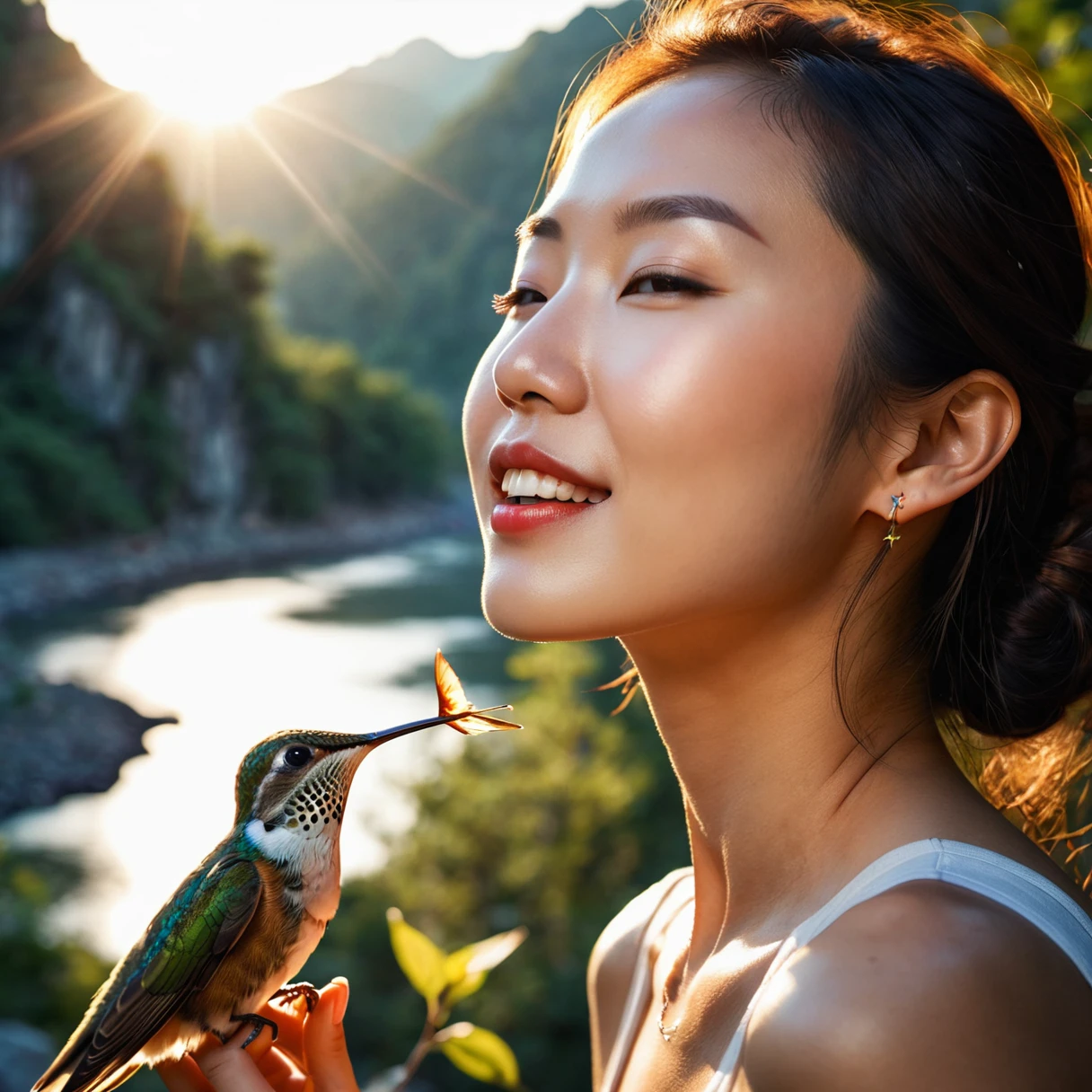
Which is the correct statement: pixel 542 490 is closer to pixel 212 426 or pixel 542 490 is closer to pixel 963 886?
pixel 963 886

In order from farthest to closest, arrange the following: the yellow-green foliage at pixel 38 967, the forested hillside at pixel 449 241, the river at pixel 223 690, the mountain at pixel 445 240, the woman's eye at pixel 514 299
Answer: the mountain at pixel 445 240
the forested hillside at pixel 449 241
the river at pixel 223 690
the yellow-green foliage at pixel 38 967
the woman's eye at pixel 514 299

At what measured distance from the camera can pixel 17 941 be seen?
5.95 m

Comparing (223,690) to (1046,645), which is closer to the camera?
(1046,645)

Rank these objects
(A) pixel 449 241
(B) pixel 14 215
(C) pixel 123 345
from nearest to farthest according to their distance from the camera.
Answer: (B) pixel 14 215, (C) pixel 123 345, (A) pixel 449 241

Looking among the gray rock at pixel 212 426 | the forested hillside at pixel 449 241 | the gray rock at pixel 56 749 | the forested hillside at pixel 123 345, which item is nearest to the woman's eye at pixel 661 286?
the gray rock at pixel 56 749

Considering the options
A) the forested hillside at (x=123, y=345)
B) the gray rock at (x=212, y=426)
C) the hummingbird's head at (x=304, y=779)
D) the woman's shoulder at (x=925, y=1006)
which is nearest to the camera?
the woman's shoulder at (x=925, y=1006)

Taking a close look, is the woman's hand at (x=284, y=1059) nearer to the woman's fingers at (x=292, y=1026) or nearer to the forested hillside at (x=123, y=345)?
the woman's fingers at (x=292, y=1026)

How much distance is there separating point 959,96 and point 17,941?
6.54 meters

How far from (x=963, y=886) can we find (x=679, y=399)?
349mm

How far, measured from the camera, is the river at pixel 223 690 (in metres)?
6.48

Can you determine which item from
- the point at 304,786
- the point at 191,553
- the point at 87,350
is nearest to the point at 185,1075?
the point at 304,786

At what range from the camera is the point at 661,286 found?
76 cm

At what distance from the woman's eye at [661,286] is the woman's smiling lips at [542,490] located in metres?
0.13

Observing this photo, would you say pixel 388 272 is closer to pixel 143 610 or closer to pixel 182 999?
pixel 143 610
